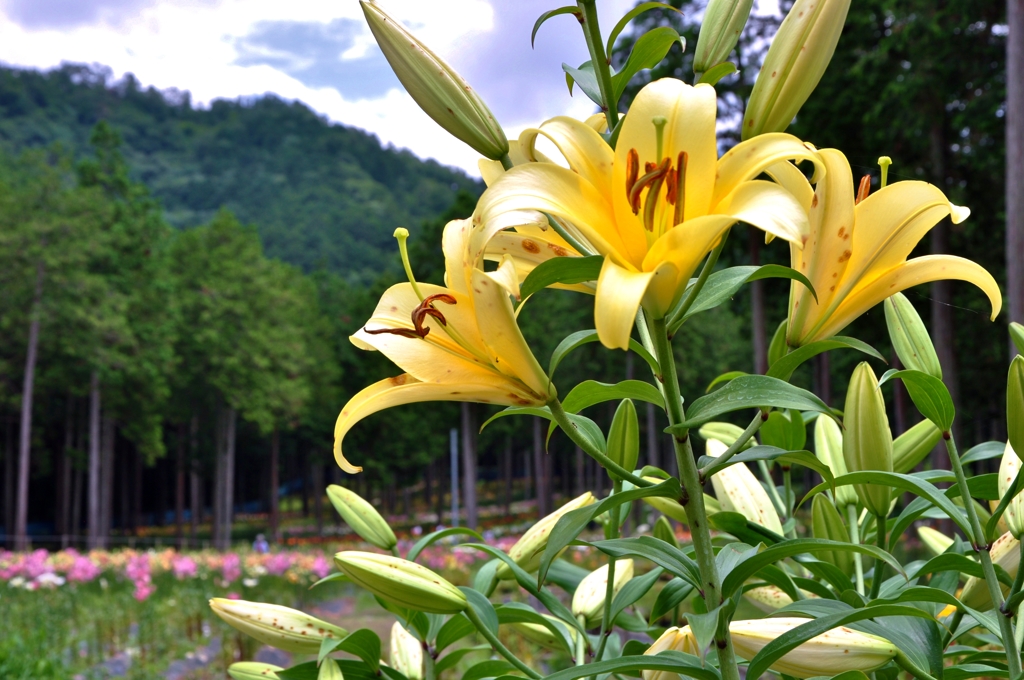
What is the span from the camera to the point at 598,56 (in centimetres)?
60

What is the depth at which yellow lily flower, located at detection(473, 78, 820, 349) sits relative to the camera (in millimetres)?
435

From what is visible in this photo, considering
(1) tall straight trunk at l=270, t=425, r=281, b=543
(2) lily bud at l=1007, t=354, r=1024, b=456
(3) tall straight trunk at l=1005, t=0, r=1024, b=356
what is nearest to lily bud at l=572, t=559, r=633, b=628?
(2) lily bud at l=1007, t=354, r=1024, b=456

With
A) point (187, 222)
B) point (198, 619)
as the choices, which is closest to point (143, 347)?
point (198, 619)

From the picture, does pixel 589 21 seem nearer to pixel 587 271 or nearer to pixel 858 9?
pixel 587 271

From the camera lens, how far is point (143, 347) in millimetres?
16516

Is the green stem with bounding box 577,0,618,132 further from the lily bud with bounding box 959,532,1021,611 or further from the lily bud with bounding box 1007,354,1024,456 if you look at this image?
the lily bud with bounding box 959,532,1021,611

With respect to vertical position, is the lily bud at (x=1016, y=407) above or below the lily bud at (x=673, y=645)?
above

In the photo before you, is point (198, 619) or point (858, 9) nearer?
point (198, 619)

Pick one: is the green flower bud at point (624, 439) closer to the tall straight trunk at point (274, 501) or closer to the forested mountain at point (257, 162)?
the tall straight trunk at point (274, 501)

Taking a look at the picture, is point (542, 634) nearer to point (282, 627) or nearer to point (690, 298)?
point (282, 627)

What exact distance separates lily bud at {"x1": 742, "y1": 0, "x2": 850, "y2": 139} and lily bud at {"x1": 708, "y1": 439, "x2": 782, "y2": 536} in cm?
35

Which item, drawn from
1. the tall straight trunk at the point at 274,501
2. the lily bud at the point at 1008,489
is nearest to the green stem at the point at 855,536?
the lily bud at the point at 1008,489

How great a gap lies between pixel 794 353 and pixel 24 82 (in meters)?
63.8

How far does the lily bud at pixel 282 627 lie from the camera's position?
749 millimetres
